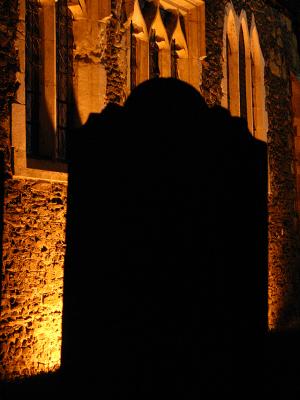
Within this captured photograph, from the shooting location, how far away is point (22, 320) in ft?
18.5

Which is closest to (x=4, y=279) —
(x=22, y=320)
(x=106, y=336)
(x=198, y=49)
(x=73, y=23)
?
(x=22, y=320)

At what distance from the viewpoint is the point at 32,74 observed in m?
6.37

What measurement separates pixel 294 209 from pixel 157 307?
7.58m

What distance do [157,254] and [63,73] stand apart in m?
3.85

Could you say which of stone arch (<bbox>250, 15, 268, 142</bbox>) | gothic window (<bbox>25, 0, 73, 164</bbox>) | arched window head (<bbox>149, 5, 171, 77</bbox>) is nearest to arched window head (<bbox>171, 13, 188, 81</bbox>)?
arched window head (<bbox>149, 5, 171, 77</bbox>)

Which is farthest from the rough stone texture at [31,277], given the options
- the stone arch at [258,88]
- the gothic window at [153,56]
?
the stone arch at [258,88]

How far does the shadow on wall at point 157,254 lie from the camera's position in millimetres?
3531

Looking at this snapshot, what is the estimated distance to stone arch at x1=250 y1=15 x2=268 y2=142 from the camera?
10.0 m

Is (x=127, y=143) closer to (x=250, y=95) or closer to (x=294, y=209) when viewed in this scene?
(x=250, y=95)

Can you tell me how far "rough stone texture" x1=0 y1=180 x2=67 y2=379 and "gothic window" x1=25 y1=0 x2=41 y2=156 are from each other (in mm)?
637

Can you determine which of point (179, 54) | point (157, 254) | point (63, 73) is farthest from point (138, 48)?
point (157, 254)

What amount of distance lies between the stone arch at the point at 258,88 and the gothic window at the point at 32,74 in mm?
4764

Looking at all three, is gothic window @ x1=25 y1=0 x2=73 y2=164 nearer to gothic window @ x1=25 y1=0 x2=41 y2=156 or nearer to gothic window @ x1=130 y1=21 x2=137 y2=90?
gothic window @ x1=25 y1=0 x2=41 y2=156

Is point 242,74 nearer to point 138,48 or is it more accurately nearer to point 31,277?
Result: point 138,48
